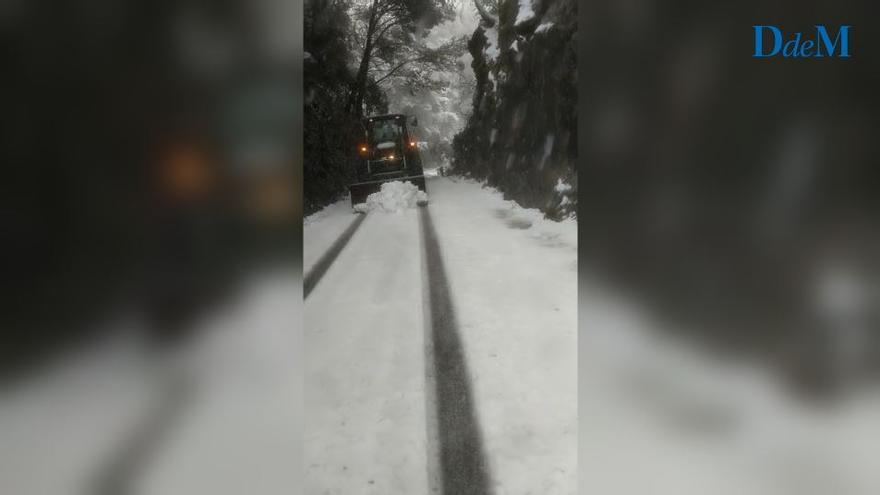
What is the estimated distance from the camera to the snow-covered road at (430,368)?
5.27 feet

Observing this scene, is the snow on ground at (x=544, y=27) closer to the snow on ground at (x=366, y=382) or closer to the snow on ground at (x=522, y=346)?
the snow on ground at (x=522, y=346)

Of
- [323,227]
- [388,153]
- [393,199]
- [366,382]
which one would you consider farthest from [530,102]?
[366,382]

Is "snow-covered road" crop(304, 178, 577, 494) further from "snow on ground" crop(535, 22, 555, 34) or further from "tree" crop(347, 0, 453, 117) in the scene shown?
"snow on ground" crop(535, 22, 555, 34)

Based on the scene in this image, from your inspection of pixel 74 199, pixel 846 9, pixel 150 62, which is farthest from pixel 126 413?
pixel 846 9

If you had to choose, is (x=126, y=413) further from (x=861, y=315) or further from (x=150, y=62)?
(x=861, y=315)

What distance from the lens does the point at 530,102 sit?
9.11 metres

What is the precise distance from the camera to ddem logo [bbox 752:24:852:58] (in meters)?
1.08

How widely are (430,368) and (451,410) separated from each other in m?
0.43

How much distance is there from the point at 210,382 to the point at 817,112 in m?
1.38

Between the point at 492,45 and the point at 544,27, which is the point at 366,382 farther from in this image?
the point at 492,45

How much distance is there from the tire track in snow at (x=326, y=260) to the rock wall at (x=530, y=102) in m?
2.86

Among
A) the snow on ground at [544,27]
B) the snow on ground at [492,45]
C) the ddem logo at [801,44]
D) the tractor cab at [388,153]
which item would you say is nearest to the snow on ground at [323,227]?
the tractor cab at [388,153]

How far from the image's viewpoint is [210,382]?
0.79m

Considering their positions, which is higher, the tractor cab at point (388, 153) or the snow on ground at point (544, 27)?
the snow on ground at point (544, 27)
